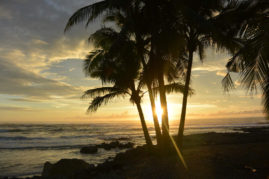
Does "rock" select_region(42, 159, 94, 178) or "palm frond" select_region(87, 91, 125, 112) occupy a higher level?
"palm frond" select_region(87, 91, 125, 112)

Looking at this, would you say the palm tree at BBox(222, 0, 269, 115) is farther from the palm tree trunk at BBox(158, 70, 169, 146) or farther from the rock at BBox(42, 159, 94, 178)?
the rock at BBox(42, 159, 94, 178)

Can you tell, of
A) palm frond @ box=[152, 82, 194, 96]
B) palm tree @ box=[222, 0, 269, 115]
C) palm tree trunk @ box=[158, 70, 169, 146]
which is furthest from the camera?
palm frond @ box=[152, 82, 194, 96]

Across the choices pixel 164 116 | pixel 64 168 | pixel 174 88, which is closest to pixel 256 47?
pixel 164 116

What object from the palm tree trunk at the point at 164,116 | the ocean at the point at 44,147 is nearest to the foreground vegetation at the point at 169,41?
the palm tree trunk at the point at 164,116

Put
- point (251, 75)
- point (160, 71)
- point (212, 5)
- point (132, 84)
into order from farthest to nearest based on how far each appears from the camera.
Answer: point (132, 84) < point (160, 71) < point (212, 5) < point (251, 75)

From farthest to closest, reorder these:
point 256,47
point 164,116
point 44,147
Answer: point 44,147
point 164,116
point 256,47

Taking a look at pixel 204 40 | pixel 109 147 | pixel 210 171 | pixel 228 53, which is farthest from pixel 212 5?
pixel 109 147

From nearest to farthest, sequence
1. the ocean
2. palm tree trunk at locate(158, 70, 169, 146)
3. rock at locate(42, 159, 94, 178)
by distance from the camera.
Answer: palm tree trunk at locate(158, 70, 169, 146), rock at locate(42, 159, 94, 178), the ocean

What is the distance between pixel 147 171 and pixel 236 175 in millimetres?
2858

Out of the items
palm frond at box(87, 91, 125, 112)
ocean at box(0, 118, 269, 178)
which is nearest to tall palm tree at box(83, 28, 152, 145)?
palm frond at box(87, 91, 125, 112)

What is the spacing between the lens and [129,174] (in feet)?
23.2

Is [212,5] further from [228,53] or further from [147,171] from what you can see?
[147,171]

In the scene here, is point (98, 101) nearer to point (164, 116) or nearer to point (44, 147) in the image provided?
point (164, 116)

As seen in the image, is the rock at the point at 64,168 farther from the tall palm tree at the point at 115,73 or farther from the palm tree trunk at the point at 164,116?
the palm tree trunk at the point at 164,116
